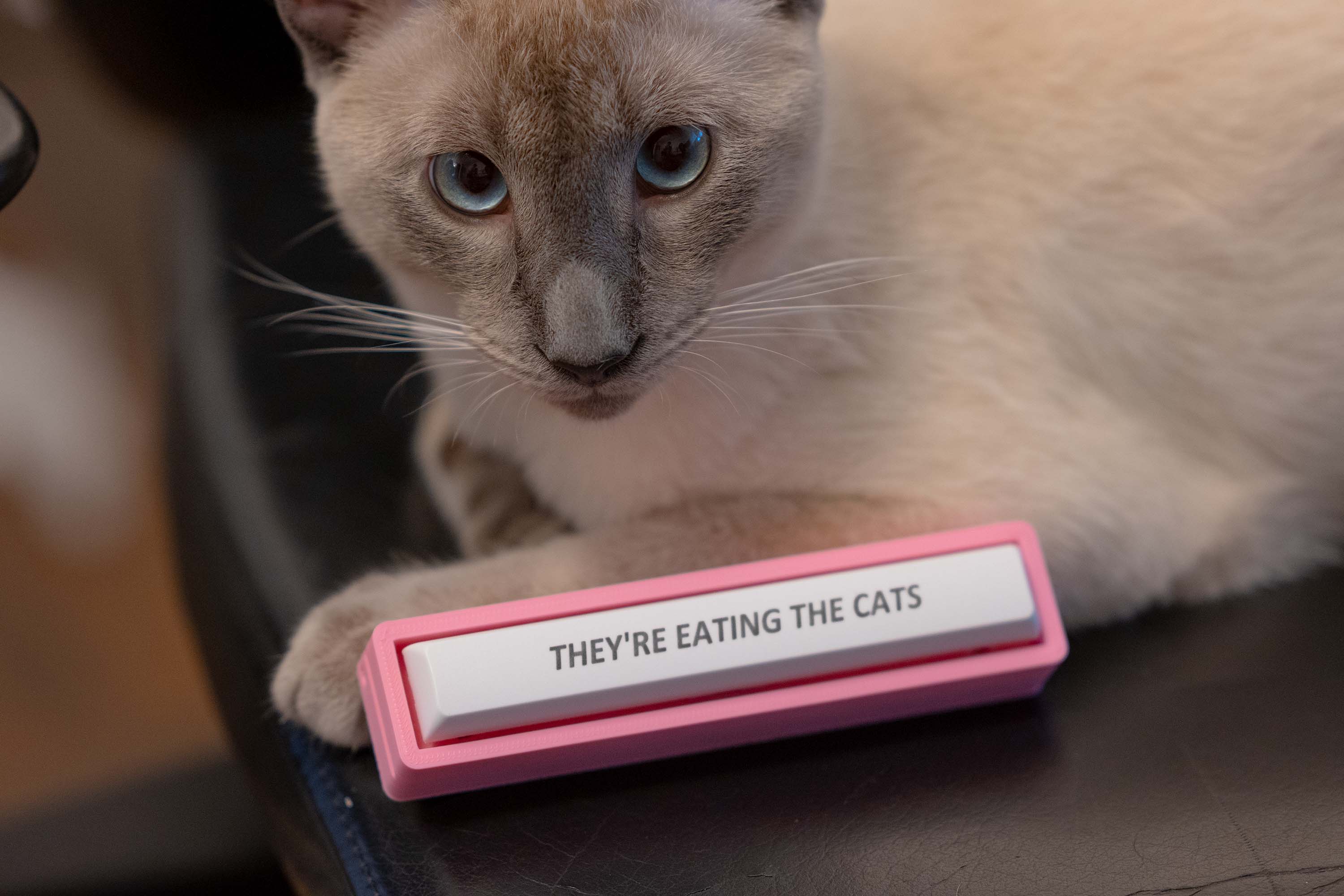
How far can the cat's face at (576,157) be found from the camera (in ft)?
2.83

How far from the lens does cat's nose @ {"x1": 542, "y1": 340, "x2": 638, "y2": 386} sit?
2.86 ft

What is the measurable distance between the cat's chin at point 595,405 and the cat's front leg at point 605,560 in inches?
5.3

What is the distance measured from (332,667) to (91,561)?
1396 mm

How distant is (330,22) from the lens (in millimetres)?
977

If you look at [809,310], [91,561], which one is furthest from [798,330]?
[91,561]

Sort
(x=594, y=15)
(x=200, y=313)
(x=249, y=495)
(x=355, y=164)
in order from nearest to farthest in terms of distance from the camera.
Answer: (x=594, y=15) → (x=355, y=164) → (x=249, y=495) → (x=200, y=313)

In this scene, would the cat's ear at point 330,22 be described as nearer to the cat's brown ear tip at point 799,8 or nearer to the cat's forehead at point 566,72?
the cat's forehead at point 566,72

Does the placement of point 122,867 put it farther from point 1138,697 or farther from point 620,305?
point 1138,697

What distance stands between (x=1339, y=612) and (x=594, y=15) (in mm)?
898

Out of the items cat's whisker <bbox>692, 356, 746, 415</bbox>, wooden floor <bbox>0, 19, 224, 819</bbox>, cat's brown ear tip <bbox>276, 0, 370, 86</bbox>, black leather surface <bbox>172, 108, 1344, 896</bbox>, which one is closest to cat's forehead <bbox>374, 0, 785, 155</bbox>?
cat's brown ear tip <bbox>276, 0, 370, 86</bbox>

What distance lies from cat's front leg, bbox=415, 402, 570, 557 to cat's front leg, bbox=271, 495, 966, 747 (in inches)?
5.1

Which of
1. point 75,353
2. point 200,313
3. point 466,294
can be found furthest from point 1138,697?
point 75,353

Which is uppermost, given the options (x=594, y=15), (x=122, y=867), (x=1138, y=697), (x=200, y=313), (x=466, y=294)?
(x=594, y=15)

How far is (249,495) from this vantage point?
48.5 inches
